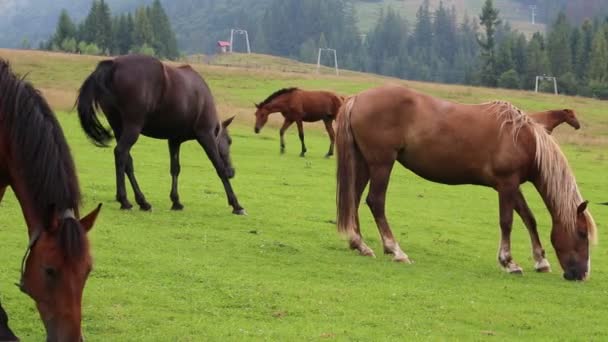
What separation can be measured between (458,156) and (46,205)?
7.13m

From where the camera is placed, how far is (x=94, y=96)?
12.6 m

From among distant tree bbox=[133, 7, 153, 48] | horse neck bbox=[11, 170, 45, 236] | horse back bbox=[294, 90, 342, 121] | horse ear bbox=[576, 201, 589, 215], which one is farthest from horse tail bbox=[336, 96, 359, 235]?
distant tree bbox=[133, 7, 153, 48]

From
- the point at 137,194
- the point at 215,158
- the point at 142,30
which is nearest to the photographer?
the point at 137,194

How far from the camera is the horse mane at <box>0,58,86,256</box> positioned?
566cm

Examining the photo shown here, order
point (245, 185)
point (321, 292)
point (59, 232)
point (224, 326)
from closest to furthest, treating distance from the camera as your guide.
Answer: point (59, 232) < point (224, 326) < point (321, 292) < point (245, 185)

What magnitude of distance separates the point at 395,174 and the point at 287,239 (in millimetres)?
12304

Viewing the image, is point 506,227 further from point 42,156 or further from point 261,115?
point 261,115

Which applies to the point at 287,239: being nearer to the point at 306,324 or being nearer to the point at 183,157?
the point at 306,324

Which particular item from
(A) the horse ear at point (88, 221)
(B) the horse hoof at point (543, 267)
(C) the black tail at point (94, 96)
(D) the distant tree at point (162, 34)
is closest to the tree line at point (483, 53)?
(D) the distant tree at point (162, 34)

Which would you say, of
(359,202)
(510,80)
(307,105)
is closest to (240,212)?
(359,202)

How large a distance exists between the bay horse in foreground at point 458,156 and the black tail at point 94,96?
10.2 feet

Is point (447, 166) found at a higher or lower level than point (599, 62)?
higher

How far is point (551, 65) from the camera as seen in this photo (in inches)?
4355

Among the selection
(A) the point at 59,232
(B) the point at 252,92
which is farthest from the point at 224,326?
(B) the point at 252,92
